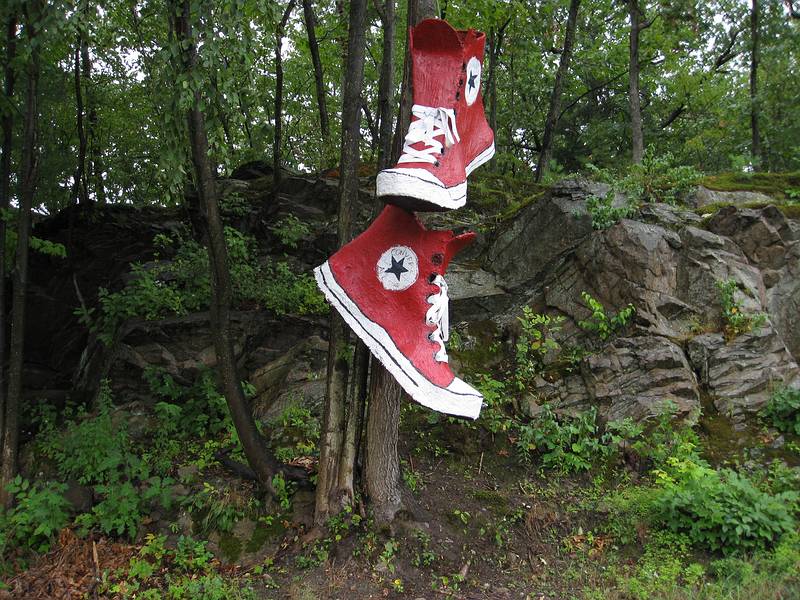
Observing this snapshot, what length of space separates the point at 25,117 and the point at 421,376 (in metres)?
5.23

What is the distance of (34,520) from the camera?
4992 millimetres

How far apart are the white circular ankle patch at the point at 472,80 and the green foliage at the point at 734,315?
4277mm

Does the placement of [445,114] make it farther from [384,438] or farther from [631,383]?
[631,383]

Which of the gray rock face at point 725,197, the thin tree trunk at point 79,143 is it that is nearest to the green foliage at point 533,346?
the gray rock face at point 725,197

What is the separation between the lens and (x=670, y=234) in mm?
7238

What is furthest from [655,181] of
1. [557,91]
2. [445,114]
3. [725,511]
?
[445,114]

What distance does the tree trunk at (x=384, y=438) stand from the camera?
15.6 feet

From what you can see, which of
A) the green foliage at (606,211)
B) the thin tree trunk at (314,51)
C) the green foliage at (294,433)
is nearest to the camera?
the green foliage at (294,433)

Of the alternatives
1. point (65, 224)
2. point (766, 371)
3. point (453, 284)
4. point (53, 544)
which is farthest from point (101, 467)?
point (766, 371)

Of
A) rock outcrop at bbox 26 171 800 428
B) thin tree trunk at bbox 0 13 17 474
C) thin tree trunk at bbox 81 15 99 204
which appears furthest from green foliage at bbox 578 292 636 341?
thin tree trunk at bbox 81 15 99 204

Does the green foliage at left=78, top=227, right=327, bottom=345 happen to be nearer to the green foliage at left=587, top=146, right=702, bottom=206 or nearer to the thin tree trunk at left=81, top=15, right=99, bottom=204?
the thin tree trunk at left=81, top=15, right=99, bottom=204

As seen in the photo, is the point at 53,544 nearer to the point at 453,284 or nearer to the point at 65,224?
the point at 453,284

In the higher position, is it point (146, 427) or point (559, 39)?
point (559, 39)

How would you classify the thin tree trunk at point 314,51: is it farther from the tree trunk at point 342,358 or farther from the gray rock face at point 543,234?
the tree trunk at point 342,358
